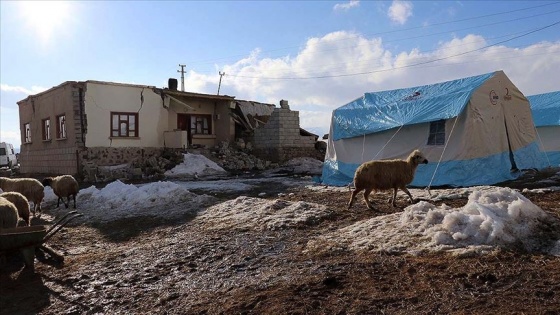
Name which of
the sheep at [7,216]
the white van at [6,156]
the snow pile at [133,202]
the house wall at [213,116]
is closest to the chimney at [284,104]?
the house wall at [213,116]

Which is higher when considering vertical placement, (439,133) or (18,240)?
(439,133)

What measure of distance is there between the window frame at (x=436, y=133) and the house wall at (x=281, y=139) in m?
12.1

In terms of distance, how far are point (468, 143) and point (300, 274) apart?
375 inches

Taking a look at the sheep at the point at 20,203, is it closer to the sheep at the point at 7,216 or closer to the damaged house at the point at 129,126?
the sheep at the point at 7,216

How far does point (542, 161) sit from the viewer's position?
49.2 feet

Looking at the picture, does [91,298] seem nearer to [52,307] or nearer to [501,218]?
[52,307]

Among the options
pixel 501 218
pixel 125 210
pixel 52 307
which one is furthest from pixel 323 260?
pixel 125 210

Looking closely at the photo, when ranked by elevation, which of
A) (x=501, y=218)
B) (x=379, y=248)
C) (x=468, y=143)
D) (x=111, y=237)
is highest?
(x=468, y=143)

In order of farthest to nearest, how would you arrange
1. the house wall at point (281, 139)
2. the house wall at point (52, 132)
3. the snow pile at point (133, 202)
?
the house wall at point (281, 139), the house wall at point (52, 132), the snow pile at point (133, 202)

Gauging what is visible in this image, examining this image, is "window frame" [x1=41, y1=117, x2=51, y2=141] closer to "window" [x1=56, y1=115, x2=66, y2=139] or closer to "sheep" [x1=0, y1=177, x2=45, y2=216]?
"window" [x1=56, y1=115, x2=66, y2=139]

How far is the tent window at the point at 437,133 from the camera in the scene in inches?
529

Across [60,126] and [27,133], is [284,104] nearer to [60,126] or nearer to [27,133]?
[60,126]

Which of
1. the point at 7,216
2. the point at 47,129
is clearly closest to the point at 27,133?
the point at 47,129

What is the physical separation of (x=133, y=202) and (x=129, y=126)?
472 inches
